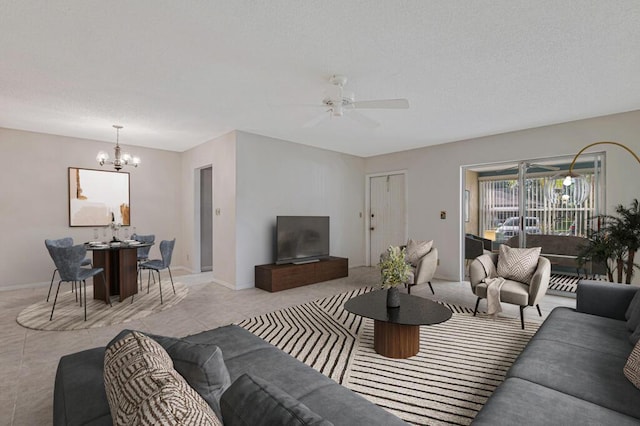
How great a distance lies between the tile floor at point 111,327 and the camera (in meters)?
2.22

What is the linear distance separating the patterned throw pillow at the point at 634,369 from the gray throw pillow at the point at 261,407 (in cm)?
183

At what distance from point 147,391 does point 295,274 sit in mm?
4539

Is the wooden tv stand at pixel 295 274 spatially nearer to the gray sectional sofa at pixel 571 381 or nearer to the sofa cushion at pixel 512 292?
the sofa cushion at pixel 512 292

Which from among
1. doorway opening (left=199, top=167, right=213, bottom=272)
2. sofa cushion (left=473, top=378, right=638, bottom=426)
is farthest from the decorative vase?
doorway opening (left=199, top=167, right=213, bottom=272)

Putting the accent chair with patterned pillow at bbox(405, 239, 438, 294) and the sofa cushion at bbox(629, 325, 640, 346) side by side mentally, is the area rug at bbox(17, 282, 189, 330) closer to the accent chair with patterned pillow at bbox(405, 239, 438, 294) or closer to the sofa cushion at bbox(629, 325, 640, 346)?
the accent chair with patterned pillow at bbox(405, 239, 438, 294)

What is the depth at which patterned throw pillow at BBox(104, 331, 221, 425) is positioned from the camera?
77cm

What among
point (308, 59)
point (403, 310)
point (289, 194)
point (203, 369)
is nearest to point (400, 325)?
point (403, 310)

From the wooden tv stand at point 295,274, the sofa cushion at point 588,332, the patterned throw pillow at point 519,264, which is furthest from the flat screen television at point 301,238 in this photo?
the sofa cushion at point 588,332

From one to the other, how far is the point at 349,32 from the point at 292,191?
3823mm

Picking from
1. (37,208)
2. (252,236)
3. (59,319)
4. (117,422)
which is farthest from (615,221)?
(37,208)

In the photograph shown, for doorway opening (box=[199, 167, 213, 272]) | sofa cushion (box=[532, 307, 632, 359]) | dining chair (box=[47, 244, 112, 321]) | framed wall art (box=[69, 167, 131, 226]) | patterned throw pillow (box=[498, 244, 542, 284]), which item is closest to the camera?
sofa cushion (box=[532, 307, 632, 359])

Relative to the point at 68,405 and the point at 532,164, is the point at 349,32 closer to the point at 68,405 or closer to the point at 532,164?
the point at 68,405

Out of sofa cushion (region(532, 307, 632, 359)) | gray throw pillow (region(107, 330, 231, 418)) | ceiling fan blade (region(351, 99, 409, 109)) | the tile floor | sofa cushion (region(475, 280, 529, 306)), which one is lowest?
the tile floor

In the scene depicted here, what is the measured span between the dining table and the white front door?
4.78m
